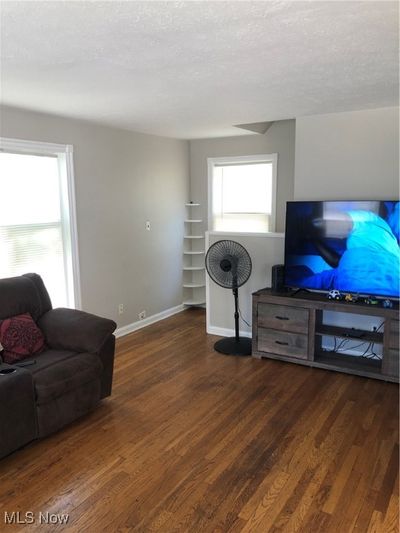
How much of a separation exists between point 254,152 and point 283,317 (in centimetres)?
238

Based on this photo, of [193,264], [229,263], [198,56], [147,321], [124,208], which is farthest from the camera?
[193,264]

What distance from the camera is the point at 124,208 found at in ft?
16.0

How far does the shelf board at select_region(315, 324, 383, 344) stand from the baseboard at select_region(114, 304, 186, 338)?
2.24 m

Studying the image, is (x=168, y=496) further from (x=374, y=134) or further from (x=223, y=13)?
(x=374, y=134)

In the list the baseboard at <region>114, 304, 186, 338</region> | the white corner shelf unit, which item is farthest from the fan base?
the white corner shelf unit

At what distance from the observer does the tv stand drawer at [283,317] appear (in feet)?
12.8

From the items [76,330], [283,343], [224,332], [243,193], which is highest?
[243,193]

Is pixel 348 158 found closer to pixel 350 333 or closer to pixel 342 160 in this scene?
pixel 342 160

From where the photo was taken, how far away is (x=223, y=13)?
1724 millimetres

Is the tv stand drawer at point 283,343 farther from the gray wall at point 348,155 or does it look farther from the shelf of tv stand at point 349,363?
the gray wall at point 348,155

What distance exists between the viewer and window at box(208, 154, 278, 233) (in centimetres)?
537

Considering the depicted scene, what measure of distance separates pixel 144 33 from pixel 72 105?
178 cm

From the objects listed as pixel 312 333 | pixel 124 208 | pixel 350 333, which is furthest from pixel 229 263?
pixel 124 208

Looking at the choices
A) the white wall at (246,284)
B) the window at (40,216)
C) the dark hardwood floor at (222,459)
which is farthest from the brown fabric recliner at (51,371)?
the white wall at (246,284)
